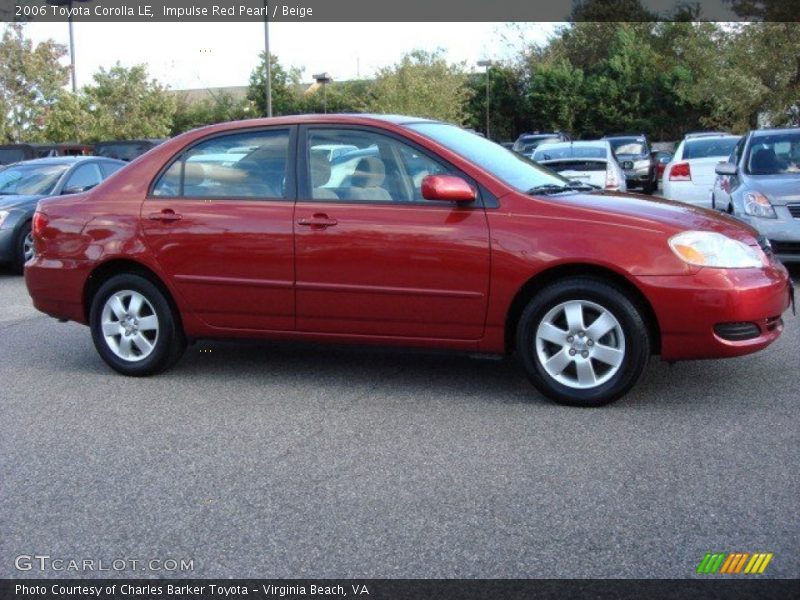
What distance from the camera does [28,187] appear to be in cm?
1297

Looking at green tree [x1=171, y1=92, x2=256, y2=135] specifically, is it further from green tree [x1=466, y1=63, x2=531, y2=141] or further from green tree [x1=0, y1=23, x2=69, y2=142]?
green tree [x1=466, y1=63, x2=531, y2=141]

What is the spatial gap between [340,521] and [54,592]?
3.65ft

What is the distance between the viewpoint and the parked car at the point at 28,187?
12070 millimetres

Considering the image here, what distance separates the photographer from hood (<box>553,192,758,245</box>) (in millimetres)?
5401

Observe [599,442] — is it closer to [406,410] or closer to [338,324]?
[406,410]

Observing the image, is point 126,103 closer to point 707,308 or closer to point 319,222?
point 319,222

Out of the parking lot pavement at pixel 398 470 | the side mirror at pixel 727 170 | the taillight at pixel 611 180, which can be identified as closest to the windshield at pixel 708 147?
the taillight at pixel 611 180

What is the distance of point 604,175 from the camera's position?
1537 cm

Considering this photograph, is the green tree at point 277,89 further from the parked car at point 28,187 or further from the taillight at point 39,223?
the taillight at point 39,223

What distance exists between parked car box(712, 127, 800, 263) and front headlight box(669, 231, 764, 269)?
15.0 ft

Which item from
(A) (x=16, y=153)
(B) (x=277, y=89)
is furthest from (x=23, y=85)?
(A) (x=16, y=153)

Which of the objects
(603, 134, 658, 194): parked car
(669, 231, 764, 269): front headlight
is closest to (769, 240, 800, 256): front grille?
(669, 231, 764, 269): front headlight

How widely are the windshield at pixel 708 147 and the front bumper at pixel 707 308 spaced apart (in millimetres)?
13059

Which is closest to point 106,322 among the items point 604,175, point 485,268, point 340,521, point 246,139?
point 246,139
